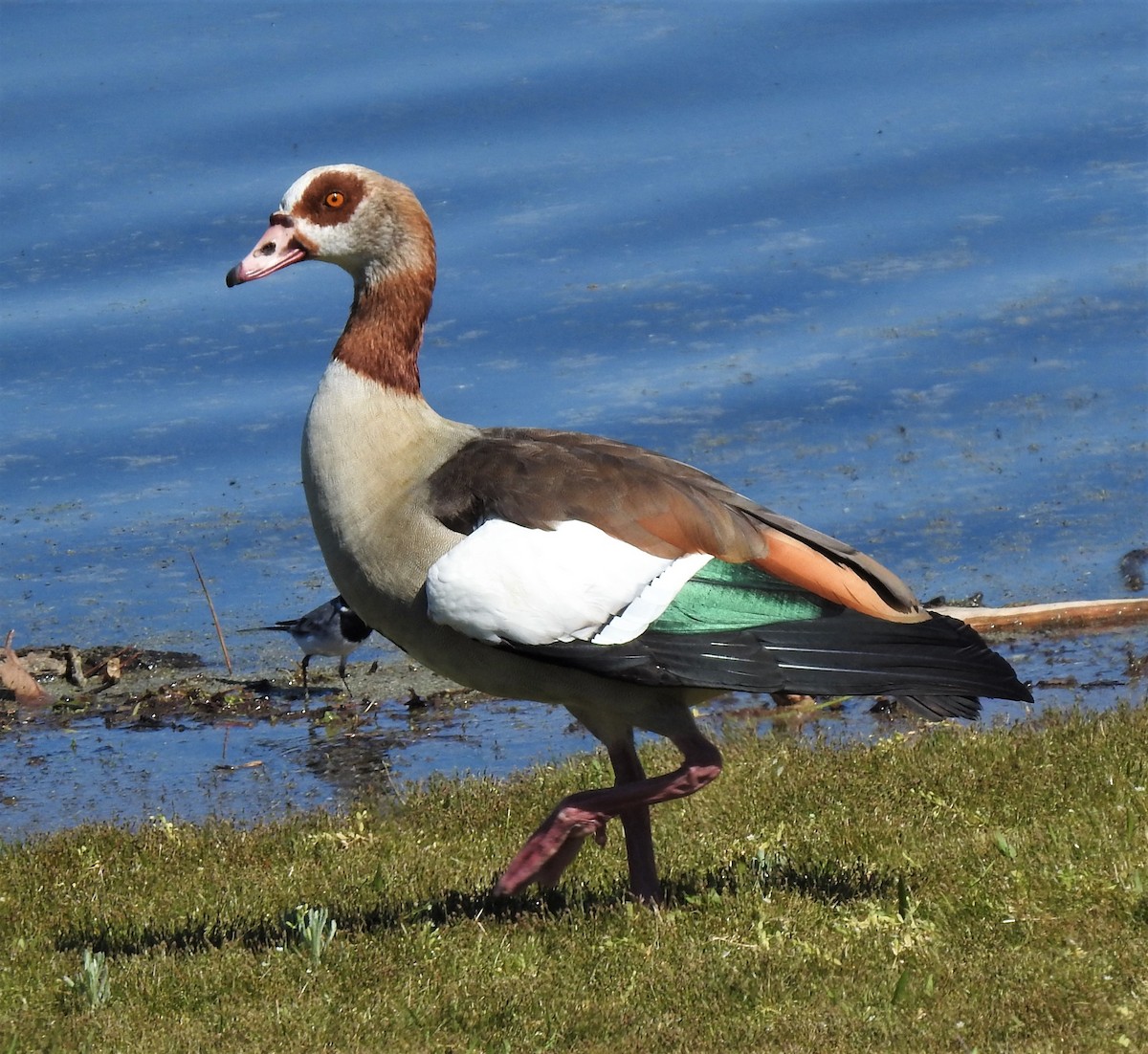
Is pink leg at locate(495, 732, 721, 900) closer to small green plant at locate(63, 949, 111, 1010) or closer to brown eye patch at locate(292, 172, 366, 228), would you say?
small green plant at locate(63, 949, 111, 1010)

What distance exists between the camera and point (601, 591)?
16.8ft

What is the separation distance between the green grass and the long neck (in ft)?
5.05

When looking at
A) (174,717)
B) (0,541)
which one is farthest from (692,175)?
(174,717)

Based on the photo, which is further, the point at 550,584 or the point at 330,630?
the point at 330,630

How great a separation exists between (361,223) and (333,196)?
0.12m

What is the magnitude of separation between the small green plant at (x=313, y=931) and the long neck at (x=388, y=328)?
4.94 ft

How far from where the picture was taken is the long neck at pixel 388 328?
5.61 meters

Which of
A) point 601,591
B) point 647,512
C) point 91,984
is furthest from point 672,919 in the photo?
point 91,984

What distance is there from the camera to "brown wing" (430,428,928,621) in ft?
17.1

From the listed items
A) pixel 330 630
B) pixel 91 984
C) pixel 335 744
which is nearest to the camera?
pixel 91 984

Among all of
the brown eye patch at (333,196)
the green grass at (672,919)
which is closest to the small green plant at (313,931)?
the green grass at (672,919)

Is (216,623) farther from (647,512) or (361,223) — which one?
(647,512)

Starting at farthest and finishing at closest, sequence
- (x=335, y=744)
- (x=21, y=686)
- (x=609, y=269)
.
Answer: (x=609, y=269) < (x=21, y=686) < (x=335, y=744)

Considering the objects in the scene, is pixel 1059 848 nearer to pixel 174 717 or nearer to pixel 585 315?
pixel 174 717
